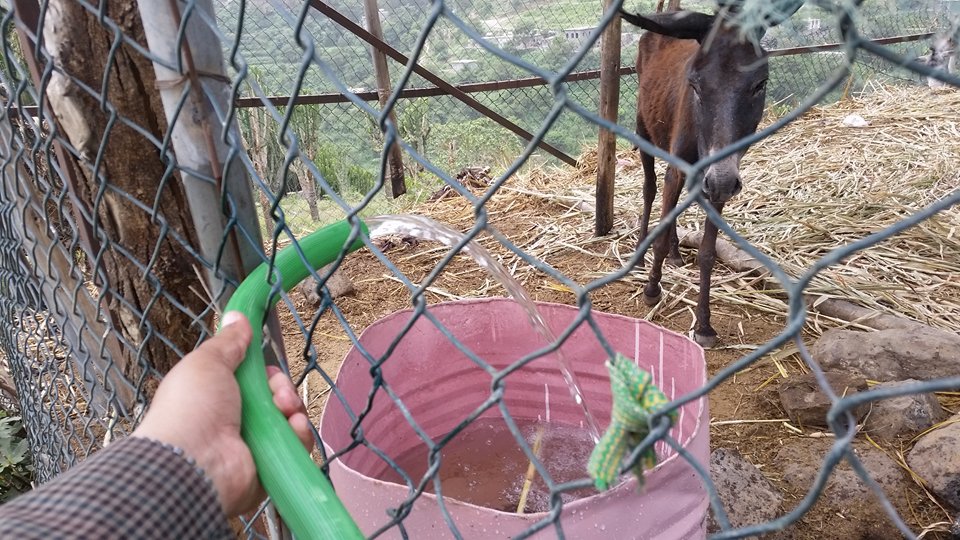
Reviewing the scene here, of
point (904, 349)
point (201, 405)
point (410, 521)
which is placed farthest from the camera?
point (904, 349)

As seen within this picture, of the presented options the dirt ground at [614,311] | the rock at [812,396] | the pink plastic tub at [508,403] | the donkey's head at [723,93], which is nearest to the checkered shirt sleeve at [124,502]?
the pink plastic tub at [508,403]

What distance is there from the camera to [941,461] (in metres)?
2.21

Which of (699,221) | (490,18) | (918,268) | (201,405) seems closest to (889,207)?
(918,268)

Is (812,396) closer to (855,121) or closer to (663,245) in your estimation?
(663,245)

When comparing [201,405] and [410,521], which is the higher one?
[201,405]

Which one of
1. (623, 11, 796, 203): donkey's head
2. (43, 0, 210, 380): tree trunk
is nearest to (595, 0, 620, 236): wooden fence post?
(623, 11, 796, 203): donkey's head

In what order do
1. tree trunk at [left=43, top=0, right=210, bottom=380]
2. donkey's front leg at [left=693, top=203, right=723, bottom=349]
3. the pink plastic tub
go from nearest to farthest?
the pink plastic tub < tree trunk at [left=43, top=0, right=210, bottom=380] < donkey's front leg at [left=693, top=203, right=723, bottom=349]

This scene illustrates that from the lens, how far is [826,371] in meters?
2.82

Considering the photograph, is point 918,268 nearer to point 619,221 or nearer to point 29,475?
point 619,221

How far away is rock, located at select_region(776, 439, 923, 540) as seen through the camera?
212 cm

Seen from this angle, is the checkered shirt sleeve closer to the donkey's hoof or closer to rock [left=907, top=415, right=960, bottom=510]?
rock [left=907, top=415, right=960, bottom=510]

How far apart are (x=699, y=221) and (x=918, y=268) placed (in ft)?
4.67

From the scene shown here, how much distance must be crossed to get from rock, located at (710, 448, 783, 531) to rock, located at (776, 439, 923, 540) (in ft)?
0.62

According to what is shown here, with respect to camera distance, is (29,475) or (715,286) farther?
(715,286)
